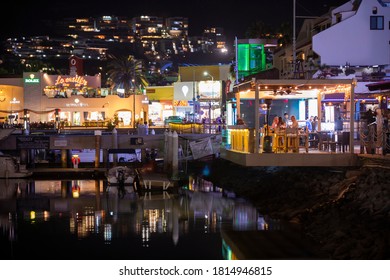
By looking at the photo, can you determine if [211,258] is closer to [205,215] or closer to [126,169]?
[205,215]

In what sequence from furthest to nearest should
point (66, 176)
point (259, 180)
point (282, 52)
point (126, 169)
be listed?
point (282, 52) < point (66, 176) < point (126, 169) < point (259, 180)

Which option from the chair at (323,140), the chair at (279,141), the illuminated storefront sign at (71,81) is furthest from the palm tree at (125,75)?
the chair at (279,141)

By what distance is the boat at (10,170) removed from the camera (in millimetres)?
44594

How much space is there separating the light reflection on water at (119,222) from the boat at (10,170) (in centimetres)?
556

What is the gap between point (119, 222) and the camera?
1046 inches

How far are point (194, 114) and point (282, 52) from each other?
23.0 m

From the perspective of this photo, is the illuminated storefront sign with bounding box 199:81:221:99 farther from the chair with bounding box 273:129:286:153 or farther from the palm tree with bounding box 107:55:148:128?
the chair with bounding box 273:129:286:153

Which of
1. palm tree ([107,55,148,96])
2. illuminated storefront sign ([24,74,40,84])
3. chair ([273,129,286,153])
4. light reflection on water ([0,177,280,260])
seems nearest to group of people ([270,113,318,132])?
chair ([273,129,286,153])

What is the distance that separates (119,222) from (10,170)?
68.6ft

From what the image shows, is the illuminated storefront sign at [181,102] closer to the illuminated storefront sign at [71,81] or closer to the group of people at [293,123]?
the illuminated storefront sign at [71,81]

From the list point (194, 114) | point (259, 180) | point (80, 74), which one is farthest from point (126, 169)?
point (80, 74)

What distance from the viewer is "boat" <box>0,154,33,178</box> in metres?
44.6

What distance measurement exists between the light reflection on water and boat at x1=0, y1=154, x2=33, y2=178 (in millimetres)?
5559

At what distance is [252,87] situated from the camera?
2650 cm
